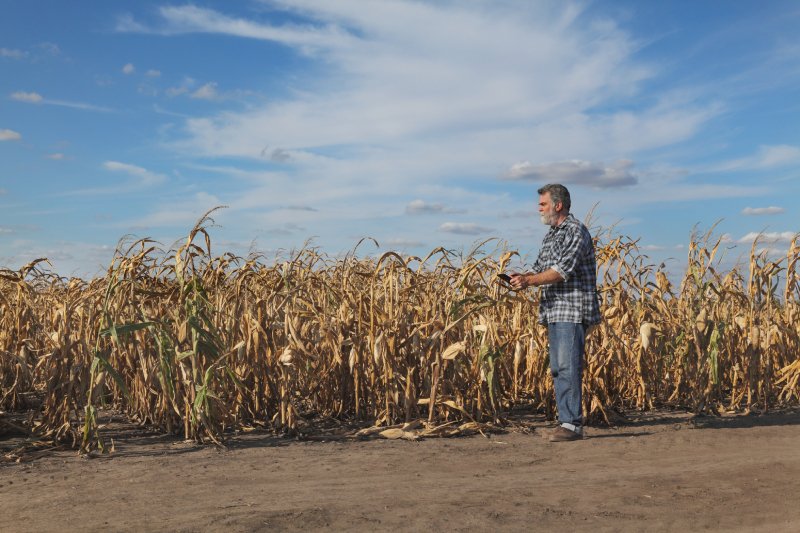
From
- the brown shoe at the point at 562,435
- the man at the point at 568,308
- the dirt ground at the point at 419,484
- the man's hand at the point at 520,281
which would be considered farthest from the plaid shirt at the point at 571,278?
the dirt ground at the point at 419,484

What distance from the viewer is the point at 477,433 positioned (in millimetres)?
6777

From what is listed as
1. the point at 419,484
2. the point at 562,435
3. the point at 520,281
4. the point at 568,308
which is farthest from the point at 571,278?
the point at 419,484

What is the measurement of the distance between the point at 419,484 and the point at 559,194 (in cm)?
297

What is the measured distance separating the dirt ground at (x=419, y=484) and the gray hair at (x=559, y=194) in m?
2.02

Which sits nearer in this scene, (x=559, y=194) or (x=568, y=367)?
(x=568, y=367)

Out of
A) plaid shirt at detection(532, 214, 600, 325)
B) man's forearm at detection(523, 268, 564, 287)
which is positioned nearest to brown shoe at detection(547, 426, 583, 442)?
plaid shirt at detection(532, 214, 600, 325)

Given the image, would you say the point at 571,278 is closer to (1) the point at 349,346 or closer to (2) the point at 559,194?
(2) the point at 559,194

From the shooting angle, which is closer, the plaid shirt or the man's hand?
the man's hand

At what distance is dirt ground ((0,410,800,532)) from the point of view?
4.49 m

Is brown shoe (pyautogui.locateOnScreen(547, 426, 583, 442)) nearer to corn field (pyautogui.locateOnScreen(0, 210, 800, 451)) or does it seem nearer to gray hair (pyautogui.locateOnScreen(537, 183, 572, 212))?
corn field (pyautogui.locateOnScreen(0, 210, 800, 451))

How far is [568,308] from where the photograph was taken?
6617mm

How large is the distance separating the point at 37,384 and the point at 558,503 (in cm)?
625

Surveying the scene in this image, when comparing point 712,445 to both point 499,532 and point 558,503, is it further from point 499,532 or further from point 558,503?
point 499,532

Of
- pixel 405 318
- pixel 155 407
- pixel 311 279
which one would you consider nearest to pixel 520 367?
pixel 405 318
